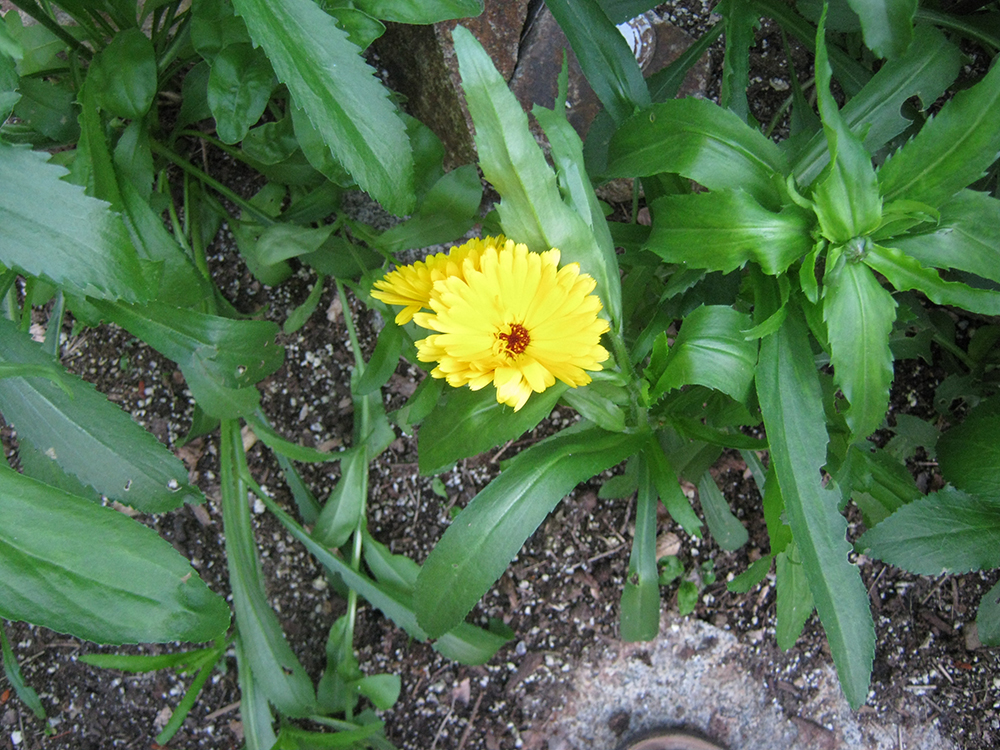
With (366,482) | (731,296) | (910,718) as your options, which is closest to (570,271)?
(731,296)

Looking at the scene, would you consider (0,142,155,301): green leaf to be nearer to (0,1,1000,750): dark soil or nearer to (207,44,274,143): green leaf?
(207,44,274,143): green leaf

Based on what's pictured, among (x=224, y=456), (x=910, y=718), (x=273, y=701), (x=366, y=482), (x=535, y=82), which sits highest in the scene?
(x=535, y=82)

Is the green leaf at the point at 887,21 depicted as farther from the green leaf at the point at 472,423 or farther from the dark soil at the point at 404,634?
the dark soil at the point at 404,634

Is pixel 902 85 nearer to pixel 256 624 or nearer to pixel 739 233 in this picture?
pixel 739 233

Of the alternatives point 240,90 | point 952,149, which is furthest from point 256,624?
point 952,149

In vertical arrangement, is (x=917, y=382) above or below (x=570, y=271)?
below

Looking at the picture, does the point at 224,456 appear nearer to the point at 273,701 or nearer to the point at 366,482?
the point at 366,482
